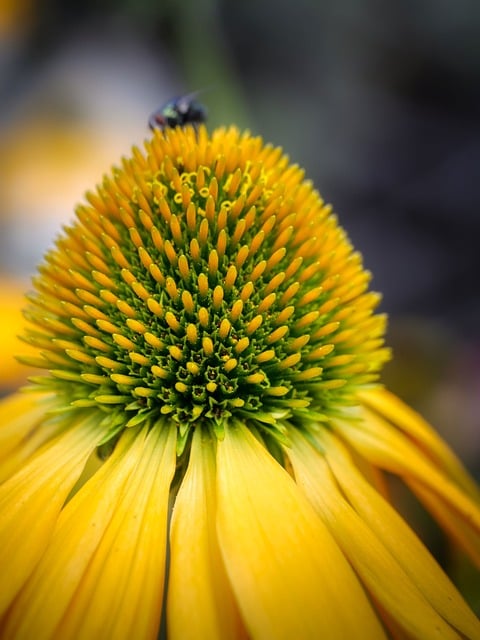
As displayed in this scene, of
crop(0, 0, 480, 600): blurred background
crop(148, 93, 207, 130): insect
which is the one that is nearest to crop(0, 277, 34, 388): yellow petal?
crop(148, 93, 207, 130): insect

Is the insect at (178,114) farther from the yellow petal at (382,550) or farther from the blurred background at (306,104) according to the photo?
the blurred background at (306,104)

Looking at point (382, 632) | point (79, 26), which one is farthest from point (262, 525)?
point (79, 26)

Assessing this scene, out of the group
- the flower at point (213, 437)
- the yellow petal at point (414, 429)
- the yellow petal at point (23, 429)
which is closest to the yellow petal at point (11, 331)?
the yellow petal at point (23, 429)

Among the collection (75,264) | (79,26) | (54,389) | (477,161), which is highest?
(79,26)

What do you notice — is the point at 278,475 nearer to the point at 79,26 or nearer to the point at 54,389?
the point at 54,389

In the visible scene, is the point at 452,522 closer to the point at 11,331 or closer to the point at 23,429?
the point at 23,429
